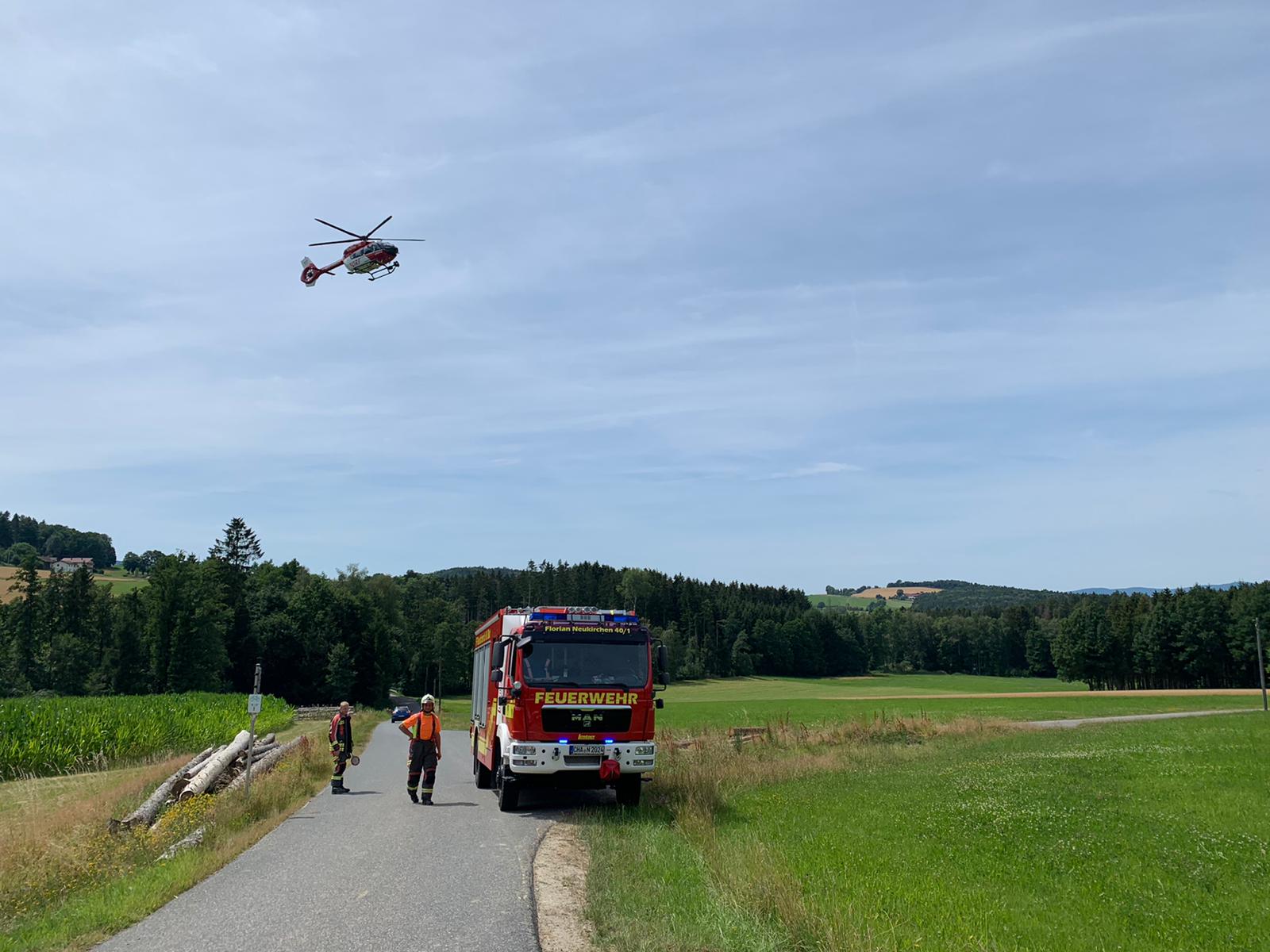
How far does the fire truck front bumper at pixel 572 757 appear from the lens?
1577 centimetres

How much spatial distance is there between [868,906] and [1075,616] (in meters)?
130

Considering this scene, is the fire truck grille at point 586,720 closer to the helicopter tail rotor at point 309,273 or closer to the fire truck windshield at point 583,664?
the fire truck windshield at point 583,664

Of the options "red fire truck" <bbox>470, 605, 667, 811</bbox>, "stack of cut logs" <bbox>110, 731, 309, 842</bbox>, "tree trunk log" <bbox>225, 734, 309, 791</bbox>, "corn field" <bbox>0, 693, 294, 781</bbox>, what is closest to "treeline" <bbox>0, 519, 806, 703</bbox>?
"corn field" <bbox>0, 693, 294, 781</bbox>

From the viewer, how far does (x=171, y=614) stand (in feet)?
283

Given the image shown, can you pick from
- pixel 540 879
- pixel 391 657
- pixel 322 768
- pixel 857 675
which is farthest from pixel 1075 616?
pixel 540 879

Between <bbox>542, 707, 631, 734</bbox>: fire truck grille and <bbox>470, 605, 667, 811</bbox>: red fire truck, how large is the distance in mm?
14

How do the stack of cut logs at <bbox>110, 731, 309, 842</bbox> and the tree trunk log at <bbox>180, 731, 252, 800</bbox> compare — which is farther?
the tree trunk log at <bbox>180, 731, 252, 800</bbox>

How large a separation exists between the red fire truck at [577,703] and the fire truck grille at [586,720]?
0.05 ft

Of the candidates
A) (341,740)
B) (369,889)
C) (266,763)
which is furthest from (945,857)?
(266,763)

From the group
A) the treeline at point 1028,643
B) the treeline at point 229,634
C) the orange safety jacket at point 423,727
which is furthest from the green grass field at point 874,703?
the treeline at point 229,634

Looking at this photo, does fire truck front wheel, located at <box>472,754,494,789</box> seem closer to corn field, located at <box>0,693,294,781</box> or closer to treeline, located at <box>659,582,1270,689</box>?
corn field, located at <box>0,693,294,781</box>

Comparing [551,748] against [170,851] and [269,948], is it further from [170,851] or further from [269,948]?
[269,948]

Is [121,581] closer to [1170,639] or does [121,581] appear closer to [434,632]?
[434,632]

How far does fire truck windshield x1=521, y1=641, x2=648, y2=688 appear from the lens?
1623 centimetres
